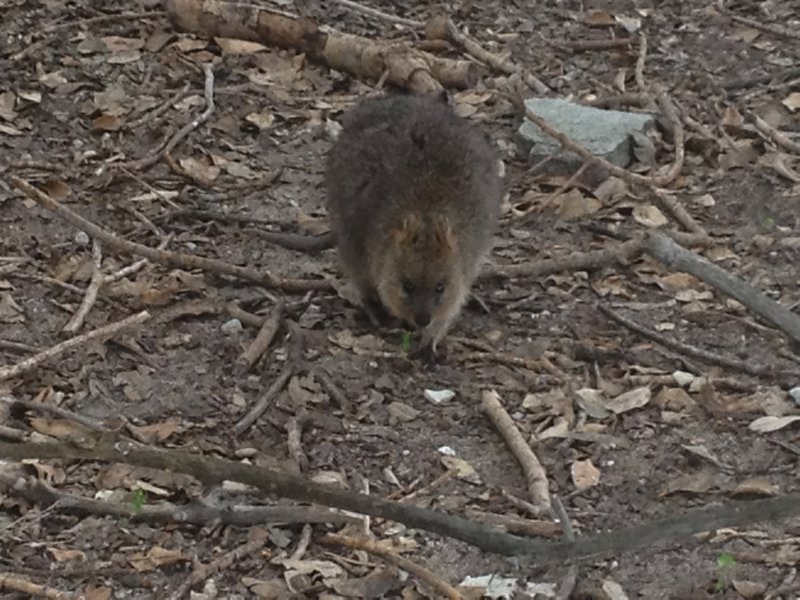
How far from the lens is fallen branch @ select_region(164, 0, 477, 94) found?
8375 mm

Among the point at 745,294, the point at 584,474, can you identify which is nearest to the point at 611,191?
the point at 584,474

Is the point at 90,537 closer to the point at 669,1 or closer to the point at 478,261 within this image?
the point at 478,261

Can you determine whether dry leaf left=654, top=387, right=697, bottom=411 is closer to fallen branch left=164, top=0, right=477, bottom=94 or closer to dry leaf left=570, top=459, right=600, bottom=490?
dry leaf left=570, top=459, right=600, bottom=490

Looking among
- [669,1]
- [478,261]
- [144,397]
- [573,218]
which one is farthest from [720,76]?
[144,397]

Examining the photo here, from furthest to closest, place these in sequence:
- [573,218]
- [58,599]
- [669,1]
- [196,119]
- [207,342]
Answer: [669,1] → [196,119] → [573,218] → [207,342] → [58,599]

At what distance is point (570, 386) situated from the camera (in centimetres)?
567

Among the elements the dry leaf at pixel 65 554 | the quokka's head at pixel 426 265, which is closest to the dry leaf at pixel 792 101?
the quokka's head at pixel 426 265

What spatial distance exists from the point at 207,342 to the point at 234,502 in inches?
50.0

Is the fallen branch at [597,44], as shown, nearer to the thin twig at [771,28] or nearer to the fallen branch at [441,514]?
the thin twig at [771,28]

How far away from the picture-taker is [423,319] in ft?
19.4

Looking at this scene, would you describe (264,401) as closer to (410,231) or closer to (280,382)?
(280,382)

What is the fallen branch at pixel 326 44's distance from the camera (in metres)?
8.38

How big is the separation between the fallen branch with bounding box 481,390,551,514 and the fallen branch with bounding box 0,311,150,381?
150cm

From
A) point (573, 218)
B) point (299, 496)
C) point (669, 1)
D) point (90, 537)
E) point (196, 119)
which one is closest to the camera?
point (299, 496)
